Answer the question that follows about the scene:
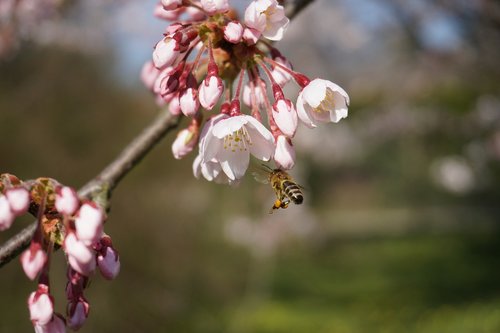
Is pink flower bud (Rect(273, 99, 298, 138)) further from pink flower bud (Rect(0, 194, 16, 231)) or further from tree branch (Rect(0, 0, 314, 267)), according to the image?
pink flower bud (Rect(0, 194, 16, 231))

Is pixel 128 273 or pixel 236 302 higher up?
pixel 128 273

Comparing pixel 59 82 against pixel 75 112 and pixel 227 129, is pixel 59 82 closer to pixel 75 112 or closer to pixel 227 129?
pixel 75 112

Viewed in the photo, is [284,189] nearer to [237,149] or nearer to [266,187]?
[237,149]

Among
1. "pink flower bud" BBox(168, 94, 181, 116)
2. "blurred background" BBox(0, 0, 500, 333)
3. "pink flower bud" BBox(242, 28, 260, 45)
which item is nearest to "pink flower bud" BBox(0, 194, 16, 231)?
"pink flower bud" BBox(168, 94, 181, 116)

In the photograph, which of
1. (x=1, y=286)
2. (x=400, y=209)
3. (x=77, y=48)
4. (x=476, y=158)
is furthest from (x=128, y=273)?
(x=400, y=209)

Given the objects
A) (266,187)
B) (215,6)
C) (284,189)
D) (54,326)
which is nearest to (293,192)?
(284,189)

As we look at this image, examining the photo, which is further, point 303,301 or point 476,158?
point 303,301
